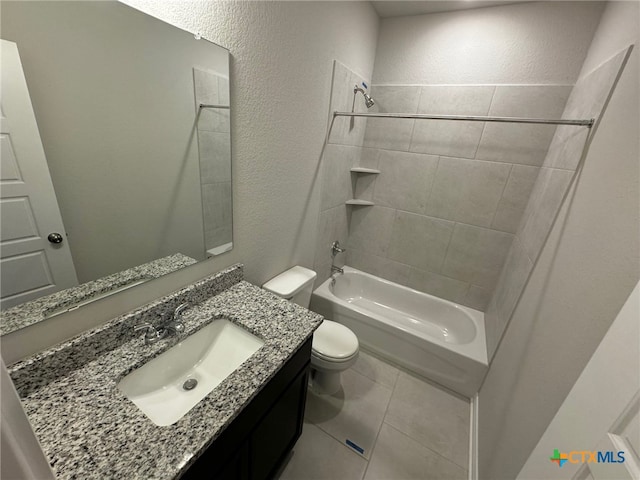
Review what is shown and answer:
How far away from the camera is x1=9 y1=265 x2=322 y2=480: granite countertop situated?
22.8 inches

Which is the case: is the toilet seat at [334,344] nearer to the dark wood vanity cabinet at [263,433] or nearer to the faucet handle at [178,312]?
the dark wood vanity cabinet at [263,433]

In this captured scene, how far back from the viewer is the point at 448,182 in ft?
6.84

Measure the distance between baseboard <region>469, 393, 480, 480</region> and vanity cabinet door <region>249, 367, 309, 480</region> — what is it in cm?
98

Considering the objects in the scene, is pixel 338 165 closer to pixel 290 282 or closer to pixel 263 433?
pixel 290 282

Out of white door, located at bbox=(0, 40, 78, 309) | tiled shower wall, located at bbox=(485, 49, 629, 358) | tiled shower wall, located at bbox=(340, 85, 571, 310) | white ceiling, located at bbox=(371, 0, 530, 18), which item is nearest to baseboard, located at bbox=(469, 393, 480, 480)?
tiled shower wall, located at bbox=(485, 49, 629, 358)

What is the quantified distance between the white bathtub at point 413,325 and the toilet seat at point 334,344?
0.41 metres

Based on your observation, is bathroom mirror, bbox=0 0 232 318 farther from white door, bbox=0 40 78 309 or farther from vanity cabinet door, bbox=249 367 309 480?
vanity cabinet door, bbox=249 367 309 480

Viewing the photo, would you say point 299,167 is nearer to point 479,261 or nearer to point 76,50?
point 76,50

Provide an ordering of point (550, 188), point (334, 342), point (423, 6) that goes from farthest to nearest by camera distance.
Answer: point (423, 6), point (334, 342), point (550, 188)

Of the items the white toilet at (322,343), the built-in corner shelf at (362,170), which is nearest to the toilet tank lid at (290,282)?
the white toilet at (322,343)

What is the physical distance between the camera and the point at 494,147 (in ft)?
6.19

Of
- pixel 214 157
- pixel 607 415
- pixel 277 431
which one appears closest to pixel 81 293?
pixel 214 157

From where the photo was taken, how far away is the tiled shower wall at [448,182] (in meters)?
1.82

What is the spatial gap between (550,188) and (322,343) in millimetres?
1644
